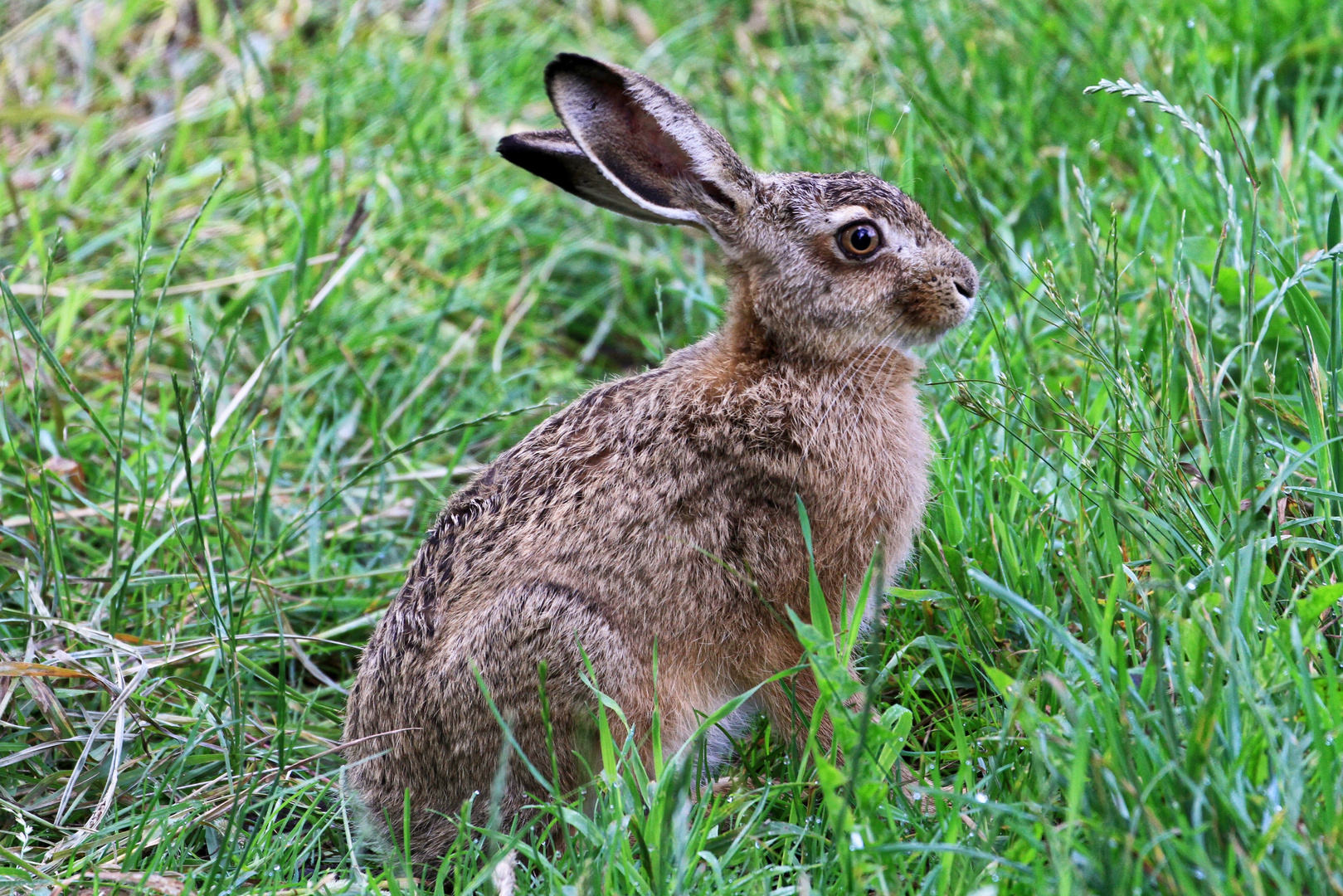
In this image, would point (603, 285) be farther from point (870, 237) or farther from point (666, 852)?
point (666, 852)

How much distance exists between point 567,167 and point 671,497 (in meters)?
1.04

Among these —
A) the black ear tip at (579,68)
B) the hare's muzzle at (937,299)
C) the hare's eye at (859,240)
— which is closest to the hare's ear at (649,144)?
the black ear tip at (579,68)

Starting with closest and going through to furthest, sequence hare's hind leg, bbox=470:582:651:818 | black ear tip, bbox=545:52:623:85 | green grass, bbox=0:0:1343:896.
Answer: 1. green grass, bbox=0:0:1343:896
2. hare's hind leg, bbox=470:582:651:818
3. black ear tip, bbox=545:52:623:85

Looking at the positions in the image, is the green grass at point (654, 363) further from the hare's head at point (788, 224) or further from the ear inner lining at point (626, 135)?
the ear inner lining at point (626, 135)

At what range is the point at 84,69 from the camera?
7129 millimetres

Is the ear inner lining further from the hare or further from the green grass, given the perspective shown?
the green grass

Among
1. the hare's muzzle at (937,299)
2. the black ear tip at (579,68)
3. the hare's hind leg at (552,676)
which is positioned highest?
the black ear tip at (579,68)

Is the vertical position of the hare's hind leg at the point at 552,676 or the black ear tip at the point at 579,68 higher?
the black ear tip at the point at 579,68

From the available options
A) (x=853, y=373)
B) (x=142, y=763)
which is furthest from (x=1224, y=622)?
(x=142, y=763)

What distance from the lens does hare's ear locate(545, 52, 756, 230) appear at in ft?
12.3

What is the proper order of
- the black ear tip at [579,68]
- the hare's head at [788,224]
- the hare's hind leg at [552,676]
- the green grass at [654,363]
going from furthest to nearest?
the hare's head at [788,224] → the black ear tip at [579,68] → the hare's hind leg at [552,676] → the green grass at [654,363]

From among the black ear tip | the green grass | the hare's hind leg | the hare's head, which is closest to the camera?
the green grass

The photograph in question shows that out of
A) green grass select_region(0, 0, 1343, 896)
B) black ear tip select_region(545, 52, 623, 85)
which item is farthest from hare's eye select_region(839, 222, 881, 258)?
black ear tip select_region(545, 52, 623, 85)

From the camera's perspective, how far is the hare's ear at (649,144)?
375 cm
